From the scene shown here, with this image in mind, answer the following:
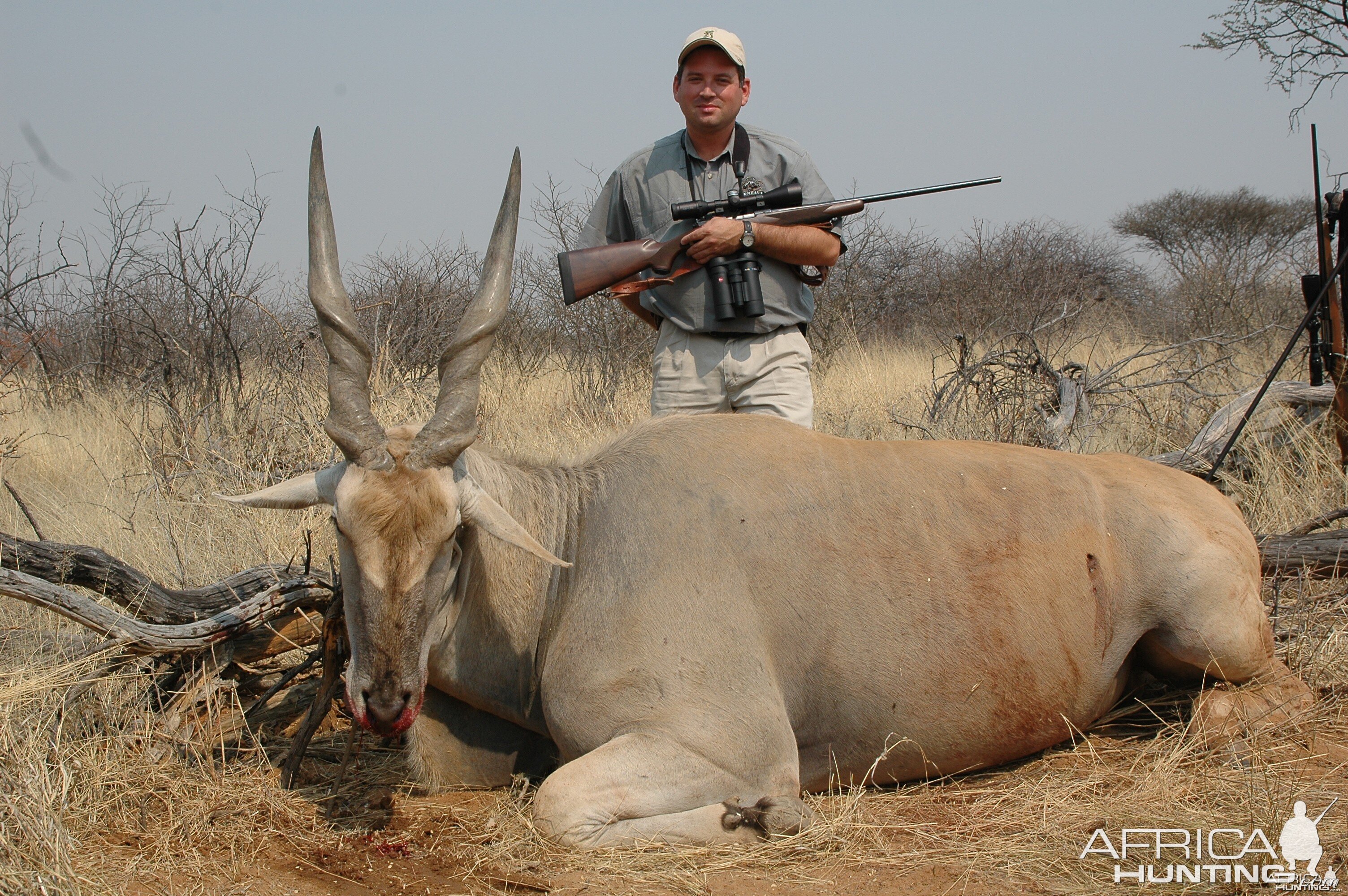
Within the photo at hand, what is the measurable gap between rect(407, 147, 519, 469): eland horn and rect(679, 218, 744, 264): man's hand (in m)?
1.30

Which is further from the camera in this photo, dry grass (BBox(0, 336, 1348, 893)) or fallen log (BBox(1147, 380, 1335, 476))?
fallen log (BBox(1147, 380, 1335, 476))

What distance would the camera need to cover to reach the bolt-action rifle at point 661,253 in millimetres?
5195

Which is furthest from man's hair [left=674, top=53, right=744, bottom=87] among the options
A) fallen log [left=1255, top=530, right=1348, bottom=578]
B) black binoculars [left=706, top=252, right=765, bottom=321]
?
fallen log [left=1255, top=530, right=1348, bottom=578]

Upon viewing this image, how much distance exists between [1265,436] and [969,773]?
450cm

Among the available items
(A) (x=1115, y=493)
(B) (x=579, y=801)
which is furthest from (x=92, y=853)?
(A) (x=1115, y=493)

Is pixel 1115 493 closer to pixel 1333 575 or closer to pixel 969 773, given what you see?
pixel 969 773

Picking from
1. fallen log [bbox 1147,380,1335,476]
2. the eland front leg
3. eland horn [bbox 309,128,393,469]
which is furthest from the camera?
fallen log [bbox 1147,380,1335,476]

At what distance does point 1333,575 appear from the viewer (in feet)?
17.6

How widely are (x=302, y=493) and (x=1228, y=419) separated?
6.03 metres

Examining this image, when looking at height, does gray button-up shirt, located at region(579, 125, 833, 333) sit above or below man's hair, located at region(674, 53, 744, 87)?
below

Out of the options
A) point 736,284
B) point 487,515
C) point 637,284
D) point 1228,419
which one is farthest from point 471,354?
point 1228,419

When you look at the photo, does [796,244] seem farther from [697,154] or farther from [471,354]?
[471,354]
